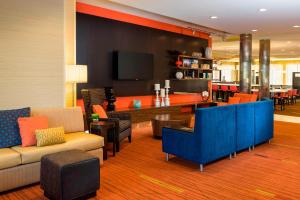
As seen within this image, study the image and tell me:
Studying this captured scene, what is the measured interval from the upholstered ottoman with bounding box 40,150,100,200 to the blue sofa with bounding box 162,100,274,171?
5.17 ft

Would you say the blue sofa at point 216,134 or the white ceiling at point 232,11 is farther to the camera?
the white ceiling at point 232,11

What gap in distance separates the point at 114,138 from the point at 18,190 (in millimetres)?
1840

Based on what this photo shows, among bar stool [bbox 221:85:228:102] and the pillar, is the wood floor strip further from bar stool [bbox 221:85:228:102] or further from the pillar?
bar stool [bbox 221:85:228:102]

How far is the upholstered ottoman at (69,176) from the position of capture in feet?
9.78

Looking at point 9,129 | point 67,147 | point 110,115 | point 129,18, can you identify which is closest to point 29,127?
point 9,129

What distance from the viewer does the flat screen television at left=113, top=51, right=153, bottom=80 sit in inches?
276

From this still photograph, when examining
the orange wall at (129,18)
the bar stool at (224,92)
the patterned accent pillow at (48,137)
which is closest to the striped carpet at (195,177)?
the patterned accent pillow at (48,137)

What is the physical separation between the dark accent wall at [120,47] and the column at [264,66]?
4.17 meters

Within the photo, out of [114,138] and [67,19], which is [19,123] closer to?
[114,138]

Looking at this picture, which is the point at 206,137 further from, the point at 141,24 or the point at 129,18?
the point at 141,24

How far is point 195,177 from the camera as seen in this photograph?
12.9ft

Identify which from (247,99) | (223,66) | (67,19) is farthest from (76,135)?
(223,66)

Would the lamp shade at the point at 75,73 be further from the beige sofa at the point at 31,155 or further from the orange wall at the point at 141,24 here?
the orange wall at the point at 141,24

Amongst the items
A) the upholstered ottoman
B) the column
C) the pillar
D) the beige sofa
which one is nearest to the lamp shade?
the beige sofa
